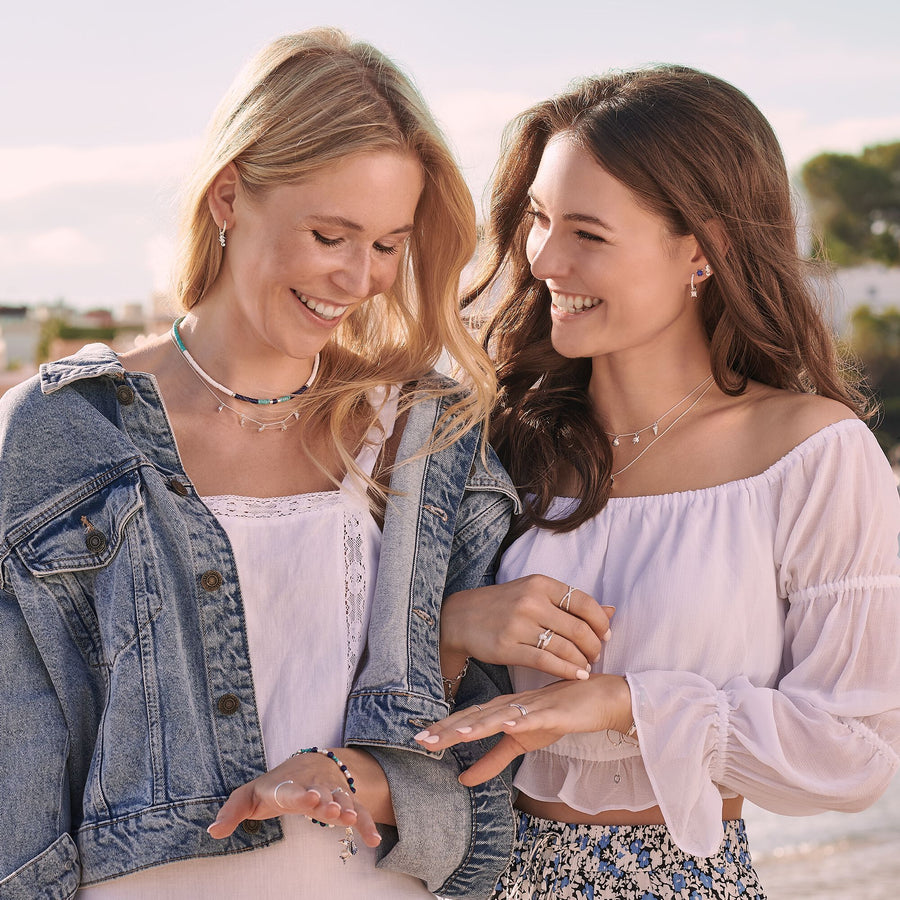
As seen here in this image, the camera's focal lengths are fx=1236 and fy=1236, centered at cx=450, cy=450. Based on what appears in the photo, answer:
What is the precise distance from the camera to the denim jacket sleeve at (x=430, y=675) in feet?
7.41

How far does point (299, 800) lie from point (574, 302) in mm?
1280

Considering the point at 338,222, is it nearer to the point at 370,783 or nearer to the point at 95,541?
the point at 95,541

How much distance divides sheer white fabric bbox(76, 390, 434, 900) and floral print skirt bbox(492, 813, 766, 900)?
29 cm

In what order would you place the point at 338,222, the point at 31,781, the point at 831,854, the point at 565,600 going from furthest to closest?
1. the point at 831,854
2. the point at 565,600
3. the point at 338,222
4. the point at 31,781

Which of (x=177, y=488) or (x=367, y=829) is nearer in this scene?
(x=367, y=829)

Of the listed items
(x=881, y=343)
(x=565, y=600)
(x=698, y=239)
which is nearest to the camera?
(x=565, y=600)

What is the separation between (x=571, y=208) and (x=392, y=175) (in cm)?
49

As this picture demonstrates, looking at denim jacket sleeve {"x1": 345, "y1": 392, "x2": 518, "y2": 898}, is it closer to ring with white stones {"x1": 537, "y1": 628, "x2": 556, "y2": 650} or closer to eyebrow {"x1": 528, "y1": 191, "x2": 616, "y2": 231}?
ring with white stones {"x1": 537, "y1": 628, "x2": 556, "y2": 650}

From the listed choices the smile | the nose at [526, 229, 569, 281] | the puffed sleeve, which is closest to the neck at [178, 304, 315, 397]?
the smile

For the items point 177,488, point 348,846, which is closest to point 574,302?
point 177,488

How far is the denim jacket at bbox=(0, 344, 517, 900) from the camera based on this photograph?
6.91 ft

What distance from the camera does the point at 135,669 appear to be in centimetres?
213

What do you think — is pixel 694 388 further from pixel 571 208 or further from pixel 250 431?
pixel 250 431

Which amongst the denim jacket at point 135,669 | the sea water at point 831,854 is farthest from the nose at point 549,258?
the sea water at point 831,854
